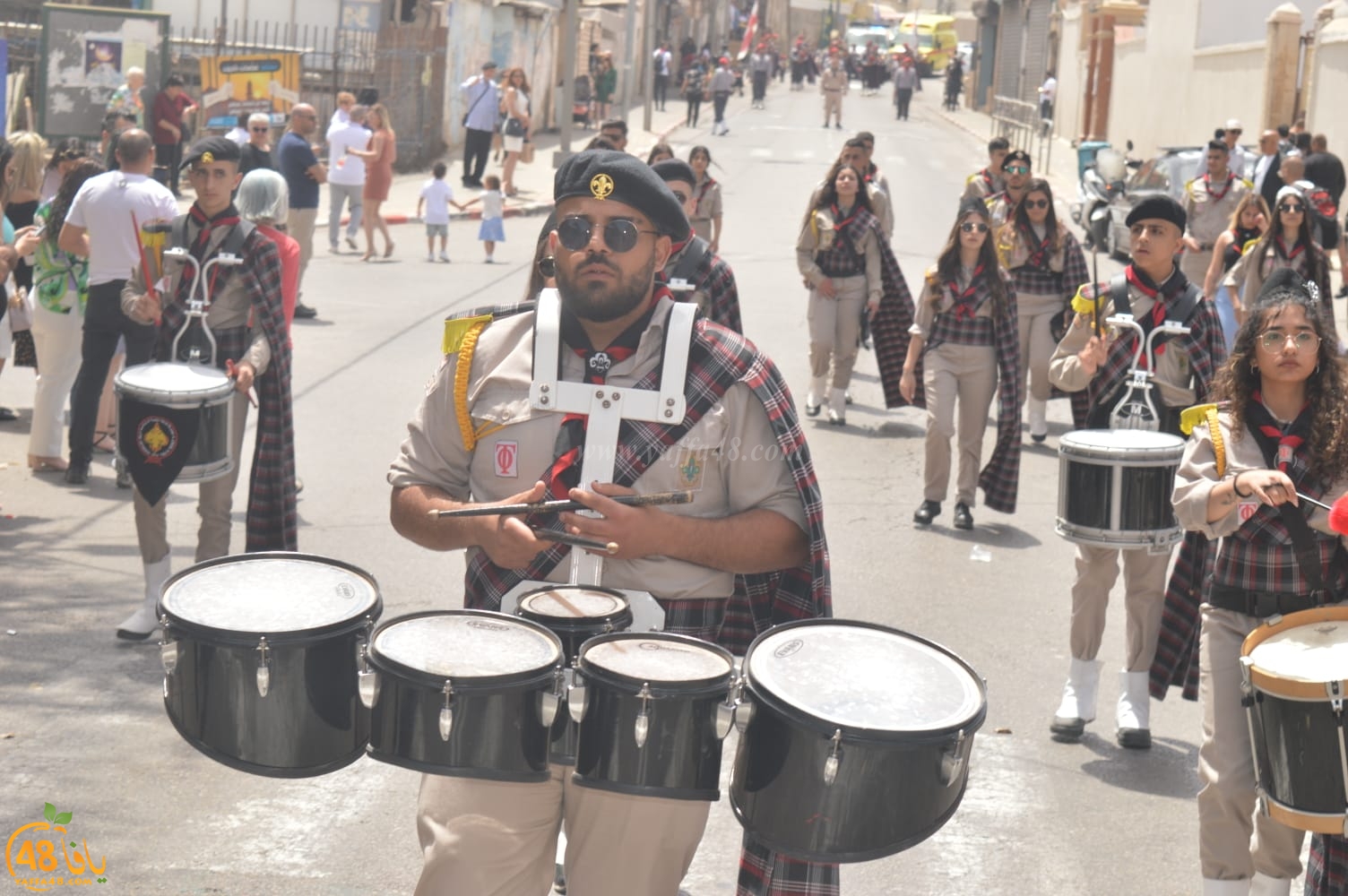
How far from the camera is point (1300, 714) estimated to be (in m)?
4.43

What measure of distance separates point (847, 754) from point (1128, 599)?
393cm

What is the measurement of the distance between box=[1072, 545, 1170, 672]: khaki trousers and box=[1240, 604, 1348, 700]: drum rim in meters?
2.09

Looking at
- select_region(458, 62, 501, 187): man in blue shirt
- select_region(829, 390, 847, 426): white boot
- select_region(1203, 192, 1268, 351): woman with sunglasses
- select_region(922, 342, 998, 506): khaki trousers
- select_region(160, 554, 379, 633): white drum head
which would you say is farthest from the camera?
select_region(458, 62, 501, 187): man in blue shirt

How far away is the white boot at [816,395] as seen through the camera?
44.3ft

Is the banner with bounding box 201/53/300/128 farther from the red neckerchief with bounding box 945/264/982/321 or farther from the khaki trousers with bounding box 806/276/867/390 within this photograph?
the red neckerchief with bounding box 945/264/982/321

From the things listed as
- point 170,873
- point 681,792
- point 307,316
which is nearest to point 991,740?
point 170,873

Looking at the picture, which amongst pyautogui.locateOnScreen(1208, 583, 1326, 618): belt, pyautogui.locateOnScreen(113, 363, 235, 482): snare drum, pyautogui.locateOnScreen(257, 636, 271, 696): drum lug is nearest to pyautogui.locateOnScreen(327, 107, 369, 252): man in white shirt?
pyautogui.locateOnScreen(113, 363, 235, 482): snare drum

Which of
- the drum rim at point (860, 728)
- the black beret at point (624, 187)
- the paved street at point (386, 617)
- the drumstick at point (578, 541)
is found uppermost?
the black beret at point (624, 187)

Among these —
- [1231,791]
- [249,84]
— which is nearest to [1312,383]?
[1231,791]

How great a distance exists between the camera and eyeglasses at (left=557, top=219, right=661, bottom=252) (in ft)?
13.1

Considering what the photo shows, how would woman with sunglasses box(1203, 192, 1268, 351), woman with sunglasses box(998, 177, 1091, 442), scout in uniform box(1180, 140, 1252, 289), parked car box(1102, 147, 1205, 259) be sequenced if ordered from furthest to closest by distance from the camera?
parked car box(1102, 147, 1205, 259)
scout in uniform box(1180, 140, 1252, 289)
woman with sunglasses box(1203, 192, 1268, 351)
woman with sunglasses box(998, 177, 1091, 442)

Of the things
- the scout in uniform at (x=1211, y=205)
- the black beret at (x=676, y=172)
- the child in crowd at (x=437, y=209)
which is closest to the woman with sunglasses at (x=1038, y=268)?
the black beret at (x=676, y=172)

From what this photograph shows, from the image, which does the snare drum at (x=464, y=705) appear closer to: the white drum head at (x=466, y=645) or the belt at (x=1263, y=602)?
the white drum head at (x=466, y=645)

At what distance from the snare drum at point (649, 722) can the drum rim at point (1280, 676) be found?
162 centimetres
